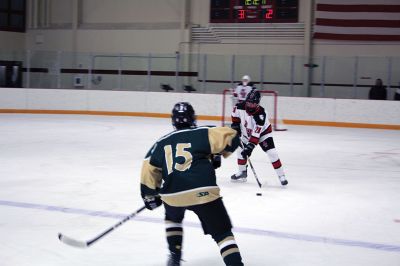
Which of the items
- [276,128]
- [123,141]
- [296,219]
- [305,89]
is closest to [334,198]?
[296,219]

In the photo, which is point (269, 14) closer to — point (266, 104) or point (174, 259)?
point (266, 104)

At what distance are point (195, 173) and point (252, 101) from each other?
3.24 m

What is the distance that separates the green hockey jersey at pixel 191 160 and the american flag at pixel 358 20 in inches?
558

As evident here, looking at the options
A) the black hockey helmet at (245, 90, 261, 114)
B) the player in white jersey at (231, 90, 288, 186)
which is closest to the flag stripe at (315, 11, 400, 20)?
the player in white jersey at (231, 90, 288, 186)

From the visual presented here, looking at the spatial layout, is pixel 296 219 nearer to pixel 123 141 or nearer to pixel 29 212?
pixel 29 212

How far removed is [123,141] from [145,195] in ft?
24.7

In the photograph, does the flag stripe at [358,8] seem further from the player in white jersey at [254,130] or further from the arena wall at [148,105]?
the player in white jersey at [254,130]

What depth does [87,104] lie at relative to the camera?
1684cm

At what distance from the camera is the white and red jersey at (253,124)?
21.0ft

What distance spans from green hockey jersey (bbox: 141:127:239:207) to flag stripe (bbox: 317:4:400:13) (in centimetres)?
1420

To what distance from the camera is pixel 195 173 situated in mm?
3164

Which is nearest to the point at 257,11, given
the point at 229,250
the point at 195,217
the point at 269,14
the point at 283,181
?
the point at 269,14

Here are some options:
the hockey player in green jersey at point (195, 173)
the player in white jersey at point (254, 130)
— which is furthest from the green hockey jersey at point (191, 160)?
the player in white jersey at point (254, 130)

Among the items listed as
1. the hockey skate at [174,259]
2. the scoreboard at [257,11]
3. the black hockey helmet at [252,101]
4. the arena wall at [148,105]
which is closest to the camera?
the hockey skate at [174,259]
